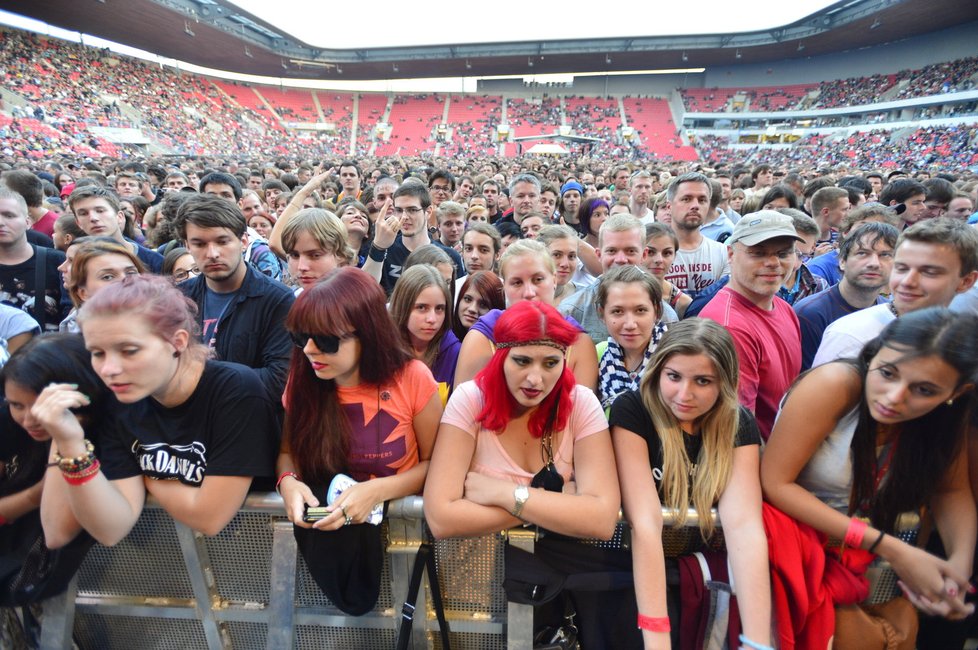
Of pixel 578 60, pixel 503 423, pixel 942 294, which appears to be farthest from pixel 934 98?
pixel 503 423

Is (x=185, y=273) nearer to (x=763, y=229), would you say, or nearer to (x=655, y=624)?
(x=655, y=624)

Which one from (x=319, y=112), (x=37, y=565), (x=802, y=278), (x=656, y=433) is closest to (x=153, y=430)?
(x=37, y=565)

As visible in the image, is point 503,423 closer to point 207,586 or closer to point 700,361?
point 700,361

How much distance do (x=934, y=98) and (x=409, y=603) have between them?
45561mm

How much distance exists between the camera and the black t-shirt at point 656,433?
1811 millimetres

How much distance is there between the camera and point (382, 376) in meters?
1.82

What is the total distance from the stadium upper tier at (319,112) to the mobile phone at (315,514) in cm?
2455

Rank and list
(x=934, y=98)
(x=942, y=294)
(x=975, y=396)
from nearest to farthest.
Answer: (x=975, y=396) < (x=942, y=294) < (x=934, y=98)

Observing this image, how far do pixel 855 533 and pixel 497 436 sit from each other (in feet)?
4.33

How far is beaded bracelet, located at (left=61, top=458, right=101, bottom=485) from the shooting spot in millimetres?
1483

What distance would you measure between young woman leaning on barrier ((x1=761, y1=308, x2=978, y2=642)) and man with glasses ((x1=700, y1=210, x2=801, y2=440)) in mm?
502

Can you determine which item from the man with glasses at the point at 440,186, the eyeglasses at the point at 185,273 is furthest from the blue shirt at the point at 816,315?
the man with glasses at the point at 440,186

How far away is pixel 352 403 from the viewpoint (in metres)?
1.83

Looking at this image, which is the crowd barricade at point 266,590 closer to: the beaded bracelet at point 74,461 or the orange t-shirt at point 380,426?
the orange t-shirt at point 380,426
